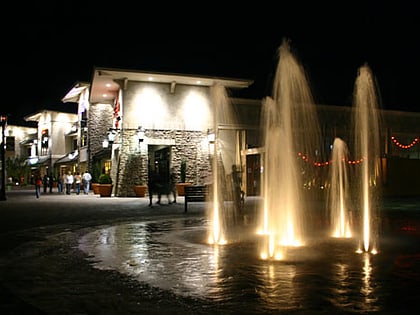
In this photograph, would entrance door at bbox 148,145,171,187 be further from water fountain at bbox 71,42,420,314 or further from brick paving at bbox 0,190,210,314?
brick paving at bbox 0,190,210,314

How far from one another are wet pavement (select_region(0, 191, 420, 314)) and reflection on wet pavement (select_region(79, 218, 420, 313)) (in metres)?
0.01

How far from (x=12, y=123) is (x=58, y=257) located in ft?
217

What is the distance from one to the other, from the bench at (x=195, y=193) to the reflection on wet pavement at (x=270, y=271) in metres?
7.03

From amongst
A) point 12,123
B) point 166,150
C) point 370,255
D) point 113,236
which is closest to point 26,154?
point 12,123

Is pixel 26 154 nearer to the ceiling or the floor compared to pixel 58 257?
nearer to the ceiling

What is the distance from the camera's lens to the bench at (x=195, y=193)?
1770 centimetres

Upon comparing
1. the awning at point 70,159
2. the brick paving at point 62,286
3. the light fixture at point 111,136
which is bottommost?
the brick paving at point 62,286

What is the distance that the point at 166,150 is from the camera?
3017cm

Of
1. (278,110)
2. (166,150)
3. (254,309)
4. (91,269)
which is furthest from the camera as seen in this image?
(166,150)

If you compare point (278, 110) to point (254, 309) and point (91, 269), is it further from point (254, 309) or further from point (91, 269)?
point (254, 309)

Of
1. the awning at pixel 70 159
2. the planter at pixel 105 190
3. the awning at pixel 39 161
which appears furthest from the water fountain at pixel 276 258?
the awning at pixel 39 161

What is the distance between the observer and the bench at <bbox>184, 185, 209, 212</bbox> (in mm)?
17703

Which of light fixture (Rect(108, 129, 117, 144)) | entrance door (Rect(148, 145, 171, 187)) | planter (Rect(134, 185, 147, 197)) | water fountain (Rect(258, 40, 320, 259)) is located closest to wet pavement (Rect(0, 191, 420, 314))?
water fountain (Rect(258, 40, 320, 259))

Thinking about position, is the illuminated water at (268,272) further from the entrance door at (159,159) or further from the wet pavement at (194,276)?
the entrance door at (159,159)
